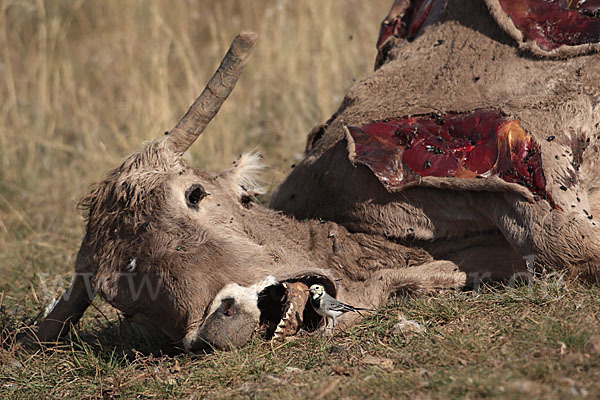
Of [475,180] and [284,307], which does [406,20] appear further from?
[284,307]

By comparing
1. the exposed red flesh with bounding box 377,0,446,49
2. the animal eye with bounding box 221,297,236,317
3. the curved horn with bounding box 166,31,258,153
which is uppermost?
the exposed red flesh with bounding box 377,0,446,49

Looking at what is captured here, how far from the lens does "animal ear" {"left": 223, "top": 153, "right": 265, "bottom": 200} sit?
3.43 metres

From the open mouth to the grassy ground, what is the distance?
0.08 m

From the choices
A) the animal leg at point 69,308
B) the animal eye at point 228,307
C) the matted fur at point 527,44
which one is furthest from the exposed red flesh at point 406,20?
the animal leg at point 69,308

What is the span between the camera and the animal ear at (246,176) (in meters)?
3.43

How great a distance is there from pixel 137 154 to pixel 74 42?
703 centimetres

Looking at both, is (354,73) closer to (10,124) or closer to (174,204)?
(10,124)

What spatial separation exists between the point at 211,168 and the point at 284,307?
3415 mm

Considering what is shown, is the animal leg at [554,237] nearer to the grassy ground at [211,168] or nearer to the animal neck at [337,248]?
the grassy ground at [211,168]

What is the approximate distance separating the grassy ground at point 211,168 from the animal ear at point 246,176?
2.73ft

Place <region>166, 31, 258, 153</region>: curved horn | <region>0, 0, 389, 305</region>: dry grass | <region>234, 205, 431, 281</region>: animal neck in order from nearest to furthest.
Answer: <region>166, 31, 258, 153</region>: curved horn → <region>234, 205, 431, 281</region>: animal neck → <region>0, 0, 389, 305</region>: dry grass

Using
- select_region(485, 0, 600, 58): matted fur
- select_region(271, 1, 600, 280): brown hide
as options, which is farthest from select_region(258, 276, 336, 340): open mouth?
select_region(485, 0, 600, 58): matted fur

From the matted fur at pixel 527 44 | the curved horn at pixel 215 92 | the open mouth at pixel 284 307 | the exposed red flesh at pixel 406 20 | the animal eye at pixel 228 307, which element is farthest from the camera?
the exposed red flesh at pixel 406 20

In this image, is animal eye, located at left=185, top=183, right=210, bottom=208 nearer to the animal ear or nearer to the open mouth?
the animal ear
